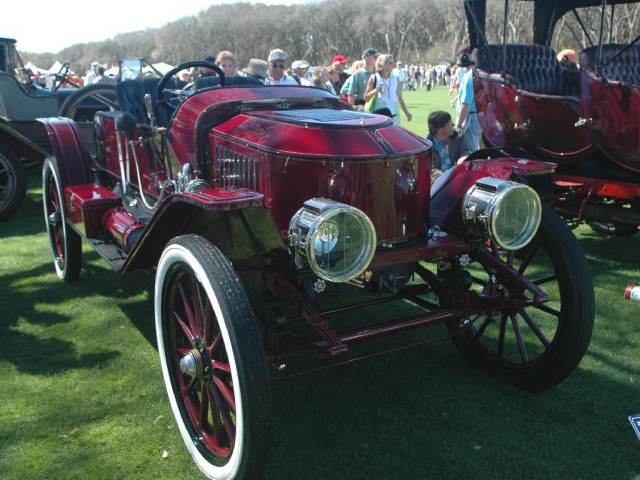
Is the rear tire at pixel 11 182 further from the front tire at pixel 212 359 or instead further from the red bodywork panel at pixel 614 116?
the red bodywork panel at pixel 614 116

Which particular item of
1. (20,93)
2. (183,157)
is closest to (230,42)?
(20,93)

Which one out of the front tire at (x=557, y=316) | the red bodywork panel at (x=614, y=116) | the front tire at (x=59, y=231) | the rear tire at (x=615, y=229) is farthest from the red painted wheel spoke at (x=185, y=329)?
the rear tire at (x=615, y=229)

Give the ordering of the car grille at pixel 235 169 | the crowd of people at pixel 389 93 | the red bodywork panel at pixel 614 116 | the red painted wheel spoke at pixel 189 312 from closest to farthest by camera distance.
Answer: the red painted wheel spoke at pixel 189 312 → the car grille at pixel 235 169 → the red bodywork panel at pixel 614 116 → the crowd of people at pixel 389 93

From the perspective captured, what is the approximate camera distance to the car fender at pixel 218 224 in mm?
2121

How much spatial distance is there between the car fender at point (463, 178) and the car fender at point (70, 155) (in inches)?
99.9

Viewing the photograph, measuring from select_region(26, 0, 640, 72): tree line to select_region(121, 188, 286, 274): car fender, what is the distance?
56414 millimetres

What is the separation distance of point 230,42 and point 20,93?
78.1 metres

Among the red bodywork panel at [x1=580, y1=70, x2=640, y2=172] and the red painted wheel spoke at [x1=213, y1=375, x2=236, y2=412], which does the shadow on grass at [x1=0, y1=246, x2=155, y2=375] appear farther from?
the red bodywork panel at [x1=580, y1=70, x2=640, y2=172]

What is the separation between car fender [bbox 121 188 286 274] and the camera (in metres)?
2.12

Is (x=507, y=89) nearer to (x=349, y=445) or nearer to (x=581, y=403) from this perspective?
(x=581, y=403)

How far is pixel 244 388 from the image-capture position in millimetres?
1970

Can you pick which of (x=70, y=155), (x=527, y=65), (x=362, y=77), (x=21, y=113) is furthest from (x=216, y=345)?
(x=21, y=113)

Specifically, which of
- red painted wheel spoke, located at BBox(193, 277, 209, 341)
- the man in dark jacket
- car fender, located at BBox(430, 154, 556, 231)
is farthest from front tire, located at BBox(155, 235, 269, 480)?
the man in dark jacket

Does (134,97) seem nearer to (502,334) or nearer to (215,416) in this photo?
(215,416)
